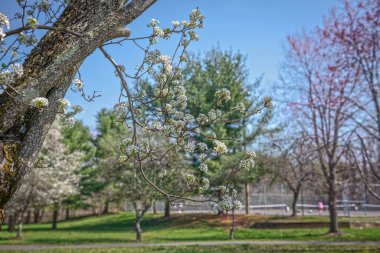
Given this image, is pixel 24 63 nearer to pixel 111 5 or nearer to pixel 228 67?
pixel 111 5

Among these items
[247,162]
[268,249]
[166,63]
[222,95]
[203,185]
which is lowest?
[268,249]

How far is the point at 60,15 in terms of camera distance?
3201 millimetres

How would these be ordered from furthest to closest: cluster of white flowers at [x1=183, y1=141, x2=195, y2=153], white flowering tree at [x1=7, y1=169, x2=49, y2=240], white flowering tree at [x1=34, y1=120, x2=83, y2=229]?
white flowering tree at [x1=34, y1=120, x2=83, y2=229] < white flowering tree at [x1=7, y1=169, x2=49, y2=240] < cluster of white flowers at [x1=183, y1=141, x2=195, y2=153]

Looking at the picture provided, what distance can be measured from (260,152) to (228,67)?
8412 mm

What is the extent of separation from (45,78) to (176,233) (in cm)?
2080

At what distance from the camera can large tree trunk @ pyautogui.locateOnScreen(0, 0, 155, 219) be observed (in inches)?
106

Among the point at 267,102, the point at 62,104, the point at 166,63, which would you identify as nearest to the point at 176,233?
the point at 166,63

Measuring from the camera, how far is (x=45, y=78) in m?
2.76

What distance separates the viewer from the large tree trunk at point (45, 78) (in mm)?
2703

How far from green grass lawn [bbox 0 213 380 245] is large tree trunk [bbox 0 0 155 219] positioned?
14250 mm

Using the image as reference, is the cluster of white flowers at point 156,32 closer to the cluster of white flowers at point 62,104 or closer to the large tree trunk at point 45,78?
the large tree trunk at point 45,78

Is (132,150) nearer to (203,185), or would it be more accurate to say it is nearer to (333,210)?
(203,185)

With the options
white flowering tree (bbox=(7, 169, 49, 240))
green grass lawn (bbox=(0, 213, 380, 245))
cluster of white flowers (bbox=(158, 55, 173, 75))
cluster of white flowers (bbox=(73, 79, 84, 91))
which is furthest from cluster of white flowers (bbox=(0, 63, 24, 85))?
white flowering tree (bbox=(7, 169, 49, 240))

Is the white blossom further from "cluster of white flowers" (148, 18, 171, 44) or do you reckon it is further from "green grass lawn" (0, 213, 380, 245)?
"green grass lawn" (0, 213, 380, 245)
